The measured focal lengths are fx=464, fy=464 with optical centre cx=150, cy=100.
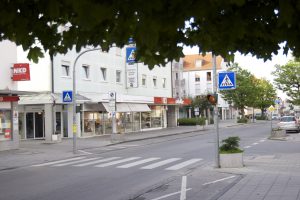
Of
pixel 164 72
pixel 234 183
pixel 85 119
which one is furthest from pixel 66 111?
pixel 234 183

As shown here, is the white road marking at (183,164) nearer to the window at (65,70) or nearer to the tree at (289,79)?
the window at (65,70)

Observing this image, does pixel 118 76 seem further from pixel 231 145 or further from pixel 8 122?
pixel 231 145

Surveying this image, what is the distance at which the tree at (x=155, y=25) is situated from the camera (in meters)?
3.31

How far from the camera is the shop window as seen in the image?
85.3 ft

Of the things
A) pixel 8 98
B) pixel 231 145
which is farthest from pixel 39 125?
pixel 231 145

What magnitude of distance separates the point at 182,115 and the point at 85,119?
4267 cm

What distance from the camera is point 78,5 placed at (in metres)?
3.24

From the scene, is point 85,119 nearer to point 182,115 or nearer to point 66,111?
point 66,111

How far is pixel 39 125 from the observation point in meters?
35.1

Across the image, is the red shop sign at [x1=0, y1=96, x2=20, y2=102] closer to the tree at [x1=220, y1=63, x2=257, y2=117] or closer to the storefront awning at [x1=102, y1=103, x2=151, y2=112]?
the storefront awning at [x1=102, y1=103, x2=151, y2=112]

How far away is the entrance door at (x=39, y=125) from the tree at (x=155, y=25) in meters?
30.7

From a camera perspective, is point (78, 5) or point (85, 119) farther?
point (85, 119)

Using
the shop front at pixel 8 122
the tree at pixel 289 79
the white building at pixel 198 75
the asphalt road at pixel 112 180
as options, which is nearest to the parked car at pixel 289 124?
the tree at pixel 289 79

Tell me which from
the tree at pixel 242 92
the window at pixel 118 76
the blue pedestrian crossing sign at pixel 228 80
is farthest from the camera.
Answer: the tree at pixel 242 92
